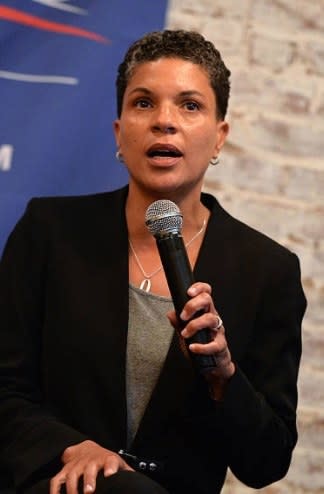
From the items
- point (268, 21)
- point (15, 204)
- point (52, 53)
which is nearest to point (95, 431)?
point (15, 204)

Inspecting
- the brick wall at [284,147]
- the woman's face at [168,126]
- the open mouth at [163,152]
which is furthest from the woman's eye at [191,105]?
the brick wall at [284,147]

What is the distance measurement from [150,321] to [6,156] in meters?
0.76

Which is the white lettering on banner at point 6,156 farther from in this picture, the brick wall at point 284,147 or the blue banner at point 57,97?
the brick wall at point 284,147

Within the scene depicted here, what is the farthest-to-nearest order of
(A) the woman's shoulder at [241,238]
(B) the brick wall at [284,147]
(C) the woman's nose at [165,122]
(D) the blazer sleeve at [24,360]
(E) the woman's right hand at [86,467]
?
(B) the brick wall at [284,147] → (A) the woman's shoulder at [241,238] → (C) the woman's nose at [165,122] → (D) the blazer sleeve at [24,360] → (E) the woman's right hand at [86,467]

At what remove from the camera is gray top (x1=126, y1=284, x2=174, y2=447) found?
6.38 feet

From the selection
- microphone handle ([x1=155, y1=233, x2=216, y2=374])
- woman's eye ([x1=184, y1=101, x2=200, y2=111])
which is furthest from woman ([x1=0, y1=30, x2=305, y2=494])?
microphone handle ([x1=155, y1=233, x2=216, y2=374])

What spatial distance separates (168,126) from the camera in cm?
197

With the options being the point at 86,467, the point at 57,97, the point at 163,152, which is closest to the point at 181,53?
the point at 163,152

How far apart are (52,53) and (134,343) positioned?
3.03ft

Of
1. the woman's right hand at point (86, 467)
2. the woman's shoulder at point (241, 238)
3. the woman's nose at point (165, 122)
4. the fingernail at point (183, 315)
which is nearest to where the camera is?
the fingernail at point (183, 315)

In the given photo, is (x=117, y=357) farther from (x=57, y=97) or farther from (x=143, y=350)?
(x=57, y=97)

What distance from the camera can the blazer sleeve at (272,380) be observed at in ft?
6.24

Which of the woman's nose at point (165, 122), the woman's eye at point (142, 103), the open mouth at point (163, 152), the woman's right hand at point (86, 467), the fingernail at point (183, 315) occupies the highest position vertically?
the woman's eye at point (142, 103)

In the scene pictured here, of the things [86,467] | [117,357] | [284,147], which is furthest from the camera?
[284,147]
